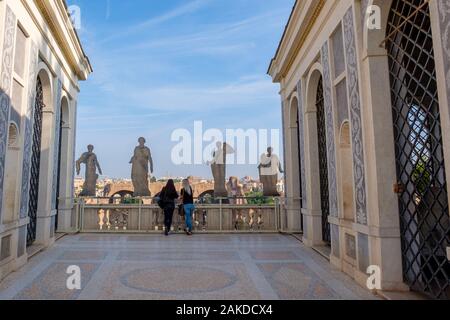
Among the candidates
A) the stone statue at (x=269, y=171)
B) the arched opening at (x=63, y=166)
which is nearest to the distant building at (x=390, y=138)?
the stone statue at (x=269, y=171)

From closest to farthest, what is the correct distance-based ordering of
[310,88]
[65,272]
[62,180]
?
[65,272], [310,88], [62,180]

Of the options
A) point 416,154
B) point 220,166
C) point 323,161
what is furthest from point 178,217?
point 416,154

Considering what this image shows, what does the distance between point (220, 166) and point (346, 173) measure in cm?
659

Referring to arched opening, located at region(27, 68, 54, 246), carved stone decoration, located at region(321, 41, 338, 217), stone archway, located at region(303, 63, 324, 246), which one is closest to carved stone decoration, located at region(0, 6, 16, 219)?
arched opening, located at region(27, 68, 54, 246)

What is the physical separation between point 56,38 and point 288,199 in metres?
7.60

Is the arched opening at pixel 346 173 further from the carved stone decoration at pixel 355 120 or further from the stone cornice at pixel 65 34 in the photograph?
the stone cornice at pixel 65 34

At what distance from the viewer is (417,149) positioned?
14.3 ft

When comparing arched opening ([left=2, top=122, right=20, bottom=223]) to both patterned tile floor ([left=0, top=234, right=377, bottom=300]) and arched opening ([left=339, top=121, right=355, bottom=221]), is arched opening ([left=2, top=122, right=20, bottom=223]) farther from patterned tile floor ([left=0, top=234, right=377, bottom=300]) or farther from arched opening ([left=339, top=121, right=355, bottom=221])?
arched opening ([left=339, top=121, right=355, bottom=221])

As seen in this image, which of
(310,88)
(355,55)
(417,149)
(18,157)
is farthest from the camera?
(310,88)

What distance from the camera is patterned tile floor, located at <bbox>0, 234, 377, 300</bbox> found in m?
4.48

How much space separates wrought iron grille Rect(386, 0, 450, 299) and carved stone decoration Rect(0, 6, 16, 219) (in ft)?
18.9

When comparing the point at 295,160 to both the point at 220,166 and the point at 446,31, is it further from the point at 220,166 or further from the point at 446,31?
the point at 446,31
